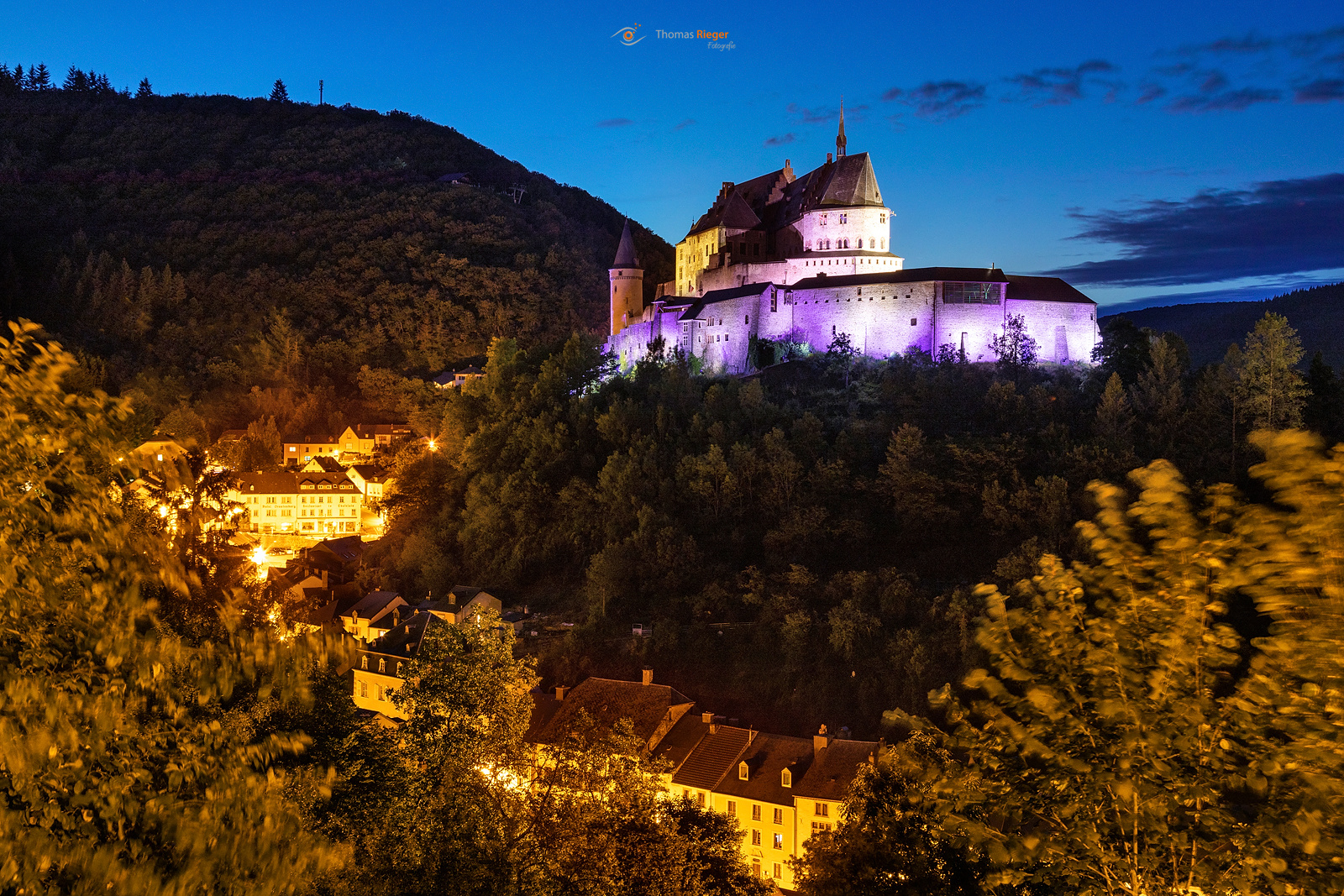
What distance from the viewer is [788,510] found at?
4700 cm

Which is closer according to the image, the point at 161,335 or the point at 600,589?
the point at 600,589

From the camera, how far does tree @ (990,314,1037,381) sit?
165 feet

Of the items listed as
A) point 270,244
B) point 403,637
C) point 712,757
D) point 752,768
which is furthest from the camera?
point 270,244

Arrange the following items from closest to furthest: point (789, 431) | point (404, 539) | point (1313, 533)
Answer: point (1313, 533) → point (789, 431) → point (404, 539)

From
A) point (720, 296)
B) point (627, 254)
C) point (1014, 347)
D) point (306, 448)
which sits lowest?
point (306, 448)

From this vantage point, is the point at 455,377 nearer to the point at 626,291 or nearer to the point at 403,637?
the point at 626,291

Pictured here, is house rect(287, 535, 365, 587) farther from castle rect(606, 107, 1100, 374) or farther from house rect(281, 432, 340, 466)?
castle rect(606, 107, 1100, 374)

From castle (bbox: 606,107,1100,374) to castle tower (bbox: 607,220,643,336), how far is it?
0.27ft

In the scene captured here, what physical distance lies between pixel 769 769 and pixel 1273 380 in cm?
3375

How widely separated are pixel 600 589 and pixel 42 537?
38322 mm

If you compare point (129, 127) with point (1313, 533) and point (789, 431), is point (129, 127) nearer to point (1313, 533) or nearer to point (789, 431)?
point (789, 431)

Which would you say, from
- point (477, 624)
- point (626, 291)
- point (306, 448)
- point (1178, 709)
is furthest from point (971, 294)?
point (306, 448)

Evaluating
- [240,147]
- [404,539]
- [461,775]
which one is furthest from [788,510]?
[240,147]

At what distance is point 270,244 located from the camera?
323 feet
